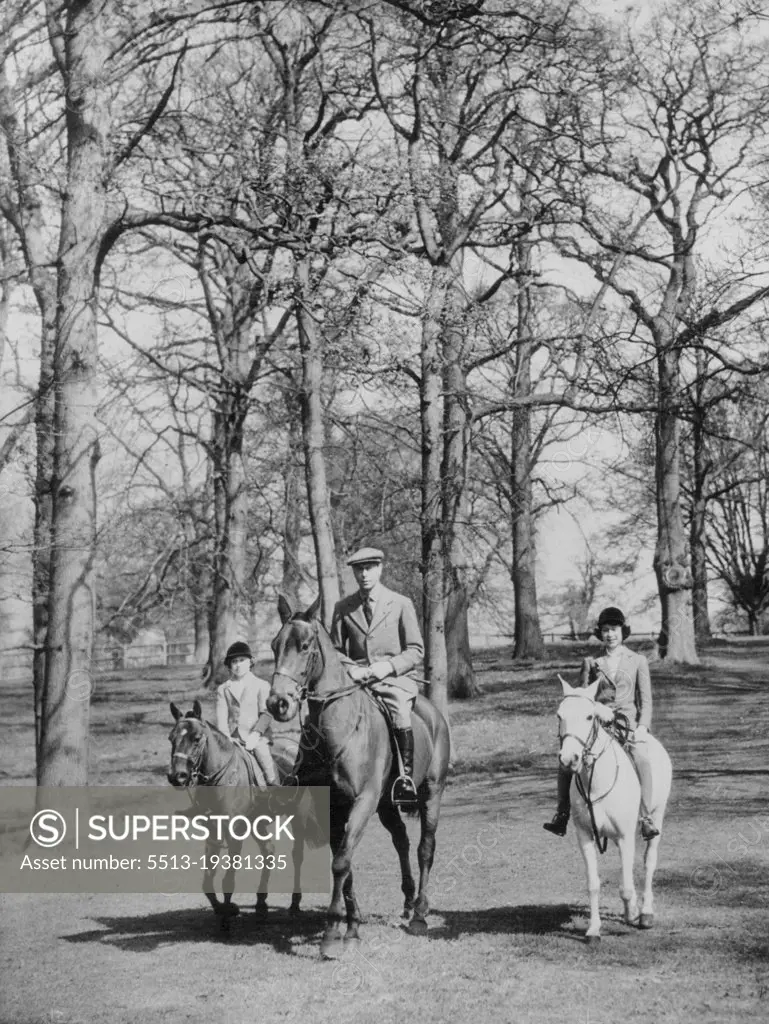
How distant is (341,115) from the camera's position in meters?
21.5

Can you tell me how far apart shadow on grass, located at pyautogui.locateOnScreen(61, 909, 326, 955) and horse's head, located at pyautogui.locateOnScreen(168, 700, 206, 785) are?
4.14 feet

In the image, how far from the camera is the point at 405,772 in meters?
10.1

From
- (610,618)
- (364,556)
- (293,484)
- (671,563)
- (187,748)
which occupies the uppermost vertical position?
(293,484)

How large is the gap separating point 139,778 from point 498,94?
13571 mm

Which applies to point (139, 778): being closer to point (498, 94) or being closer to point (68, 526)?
point (68, 526)

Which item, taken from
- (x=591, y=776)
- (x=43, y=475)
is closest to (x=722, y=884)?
(x=591, y=776)

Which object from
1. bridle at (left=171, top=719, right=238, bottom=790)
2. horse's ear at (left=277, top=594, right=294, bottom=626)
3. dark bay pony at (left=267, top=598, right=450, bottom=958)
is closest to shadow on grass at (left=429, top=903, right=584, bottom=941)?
dark bay pony at (left=267, top=598, right=450, bottom=958)

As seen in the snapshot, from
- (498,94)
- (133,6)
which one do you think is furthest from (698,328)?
(133,6)

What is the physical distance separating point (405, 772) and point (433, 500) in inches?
299

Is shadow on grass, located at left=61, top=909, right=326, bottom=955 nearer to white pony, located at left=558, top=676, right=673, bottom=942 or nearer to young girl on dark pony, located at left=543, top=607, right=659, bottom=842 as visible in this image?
white pony, located at left=558, top=676, right=673, bottom=942

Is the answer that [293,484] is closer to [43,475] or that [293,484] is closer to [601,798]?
[43,475]

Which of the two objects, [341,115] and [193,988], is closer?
[193,988]

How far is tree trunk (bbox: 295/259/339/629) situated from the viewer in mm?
20625

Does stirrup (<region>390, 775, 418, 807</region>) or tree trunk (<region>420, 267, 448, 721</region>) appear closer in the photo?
stirrup (<region>390, 775, 418, 807</region>)
